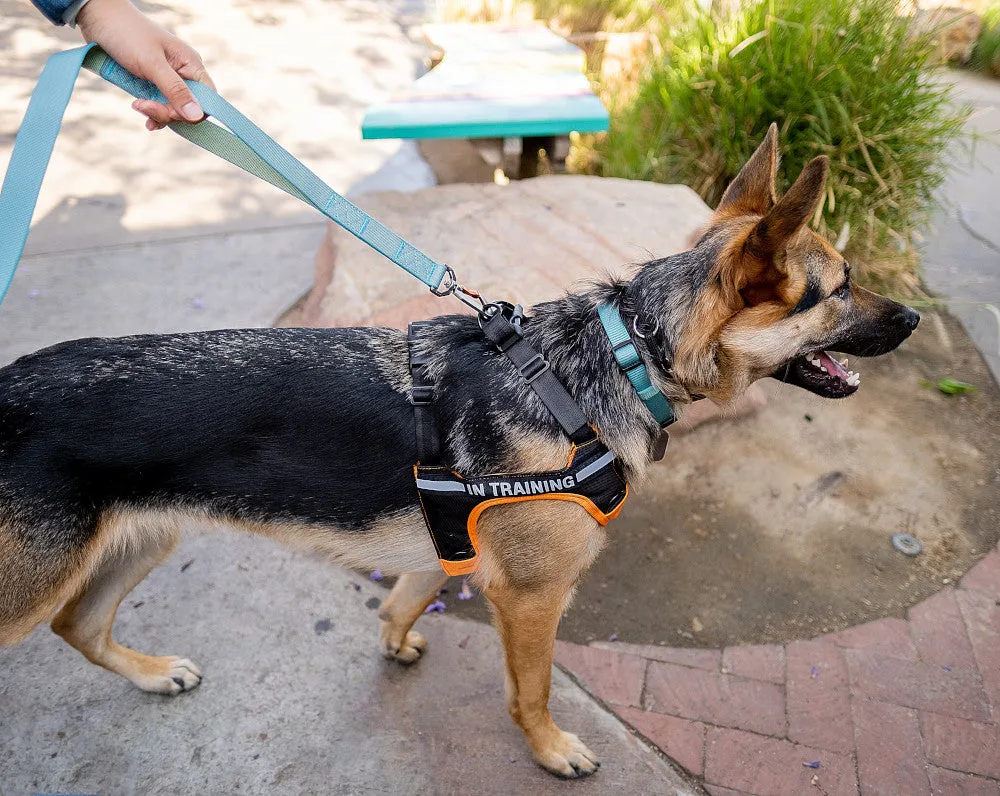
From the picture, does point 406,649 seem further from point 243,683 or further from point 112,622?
point 112,622

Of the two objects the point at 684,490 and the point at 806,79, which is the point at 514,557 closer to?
the point at 684,490

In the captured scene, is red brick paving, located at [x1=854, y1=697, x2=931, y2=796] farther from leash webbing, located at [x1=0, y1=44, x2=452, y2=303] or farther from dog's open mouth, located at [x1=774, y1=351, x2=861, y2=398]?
leash webbing, located at [x1=0, y1=44, x2=452, y2=303]

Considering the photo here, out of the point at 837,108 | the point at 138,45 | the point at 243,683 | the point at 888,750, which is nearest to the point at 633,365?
the point at 138,45

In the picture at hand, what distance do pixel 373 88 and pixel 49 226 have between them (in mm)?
3892

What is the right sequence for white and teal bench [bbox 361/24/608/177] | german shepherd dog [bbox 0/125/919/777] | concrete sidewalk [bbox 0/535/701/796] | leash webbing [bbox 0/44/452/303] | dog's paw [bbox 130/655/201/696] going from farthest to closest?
white and teal bench [bbox 361/24/608/177]
dog's paw [bbox 130/655/201/696]
concrete sidewalk [bbox 0/535/701/796]
german shepherd dog [bbox 0/125/919/777]
leash webbing [bbox 0/44/452/303]

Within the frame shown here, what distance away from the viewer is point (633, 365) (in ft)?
7.07

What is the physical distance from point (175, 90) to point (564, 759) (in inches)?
99.6

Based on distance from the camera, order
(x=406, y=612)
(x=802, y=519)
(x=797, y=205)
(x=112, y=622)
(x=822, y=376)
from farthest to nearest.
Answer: (x=802, y=519) → (x=406, y=612) → (x=112, y=622) → (x=822, y=376) → (x=797, y=205)

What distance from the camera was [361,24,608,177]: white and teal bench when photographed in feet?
15.7

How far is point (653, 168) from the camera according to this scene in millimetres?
5723

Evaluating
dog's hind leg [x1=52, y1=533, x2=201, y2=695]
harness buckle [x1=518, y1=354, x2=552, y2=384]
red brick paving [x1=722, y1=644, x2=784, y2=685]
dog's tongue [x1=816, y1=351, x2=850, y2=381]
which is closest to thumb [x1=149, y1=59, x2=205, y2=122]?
harness buckle [x1=518, y1=354, x2=552, y2=384]

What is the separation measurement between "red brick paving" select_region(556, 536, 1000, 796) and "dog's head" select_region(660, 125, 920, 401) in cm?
132

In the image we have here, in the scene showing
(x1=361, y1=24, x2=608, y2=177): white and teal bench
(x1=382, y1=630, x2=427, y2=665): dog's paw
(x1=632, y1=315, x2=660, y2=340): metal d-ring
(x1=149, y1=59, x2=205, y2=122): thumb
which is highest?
(x1=149, y1=59, x2=205, y2=122): thumb

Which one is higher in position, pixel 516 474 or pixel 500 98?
pixel 516 474
